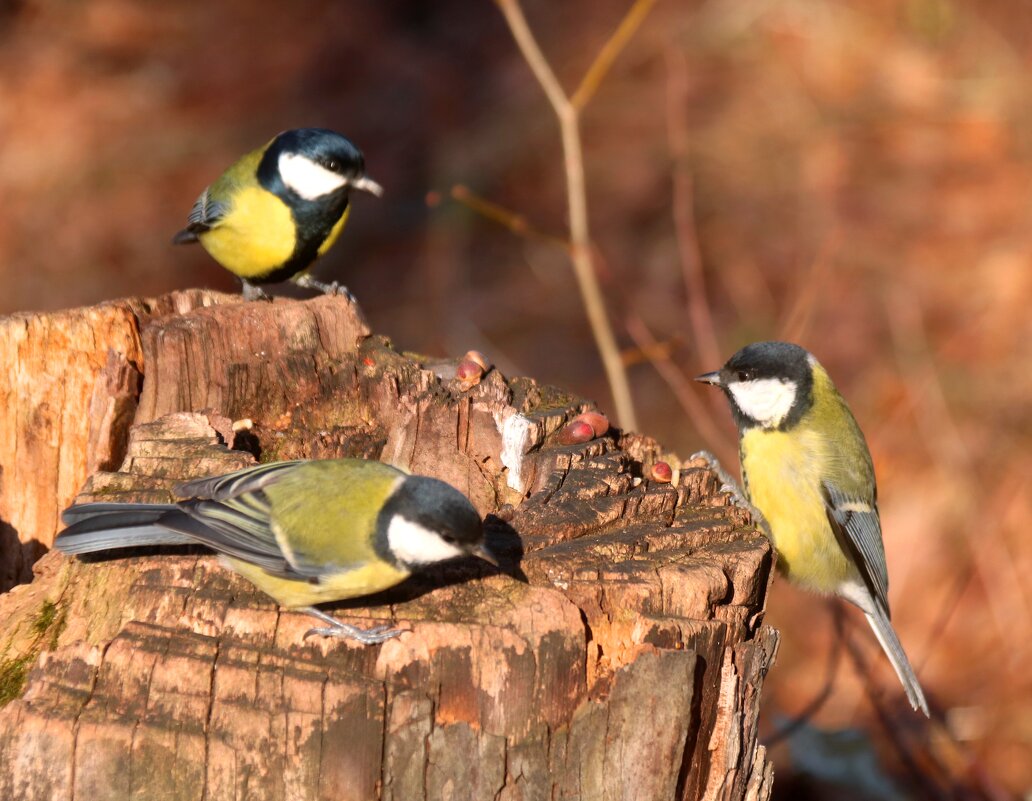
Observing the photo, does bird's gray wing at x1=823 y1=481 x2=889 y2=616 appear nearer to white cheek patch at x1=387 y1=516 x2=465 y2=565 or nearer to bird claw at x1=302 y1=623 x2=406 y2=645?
white cheek patch at x1=387 y1=516 x2=465 y2=565

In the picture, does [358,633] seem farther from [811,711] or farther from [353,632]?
[811,711]

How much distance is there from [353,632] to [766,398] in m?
1.86

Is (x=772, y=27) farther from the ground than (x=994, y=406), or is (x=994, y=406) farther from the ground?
(x=772, y=27)

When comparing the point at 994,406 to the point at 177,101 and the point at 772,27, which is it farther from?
the point at 177,101

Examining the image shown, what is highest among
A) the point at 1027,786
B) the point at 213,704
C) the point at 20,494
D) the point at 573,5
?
the point at 573,5

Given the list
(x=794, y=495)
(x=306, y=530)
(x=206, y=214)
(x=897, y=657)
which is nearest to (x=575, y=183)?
(x=206, y=214)

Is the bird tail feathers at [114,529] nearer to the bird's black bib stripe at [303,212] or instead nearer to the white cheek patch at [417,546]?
the white cheek patch at [417,546]

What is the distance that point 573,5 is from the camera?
33.0ft

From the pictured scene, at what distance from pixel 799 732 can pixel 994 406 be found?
2.71m

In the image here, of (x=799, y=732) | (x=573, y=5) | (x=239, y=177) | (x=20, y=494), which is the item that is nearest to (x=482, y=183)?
(x=573, y=5)

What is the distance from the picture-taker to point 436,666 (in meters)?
2.22

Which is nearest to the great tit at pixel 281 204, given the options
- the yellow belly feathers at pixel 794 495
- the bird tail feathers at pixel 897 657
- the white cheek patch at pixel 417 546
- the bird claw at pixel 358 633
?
the yellow belly feathers at pixel 794 495

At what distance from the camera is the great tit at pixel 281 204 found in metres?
4.17

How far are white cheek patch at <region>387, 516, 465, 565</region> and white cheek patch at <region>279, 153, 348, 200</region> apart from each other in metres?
2.05
